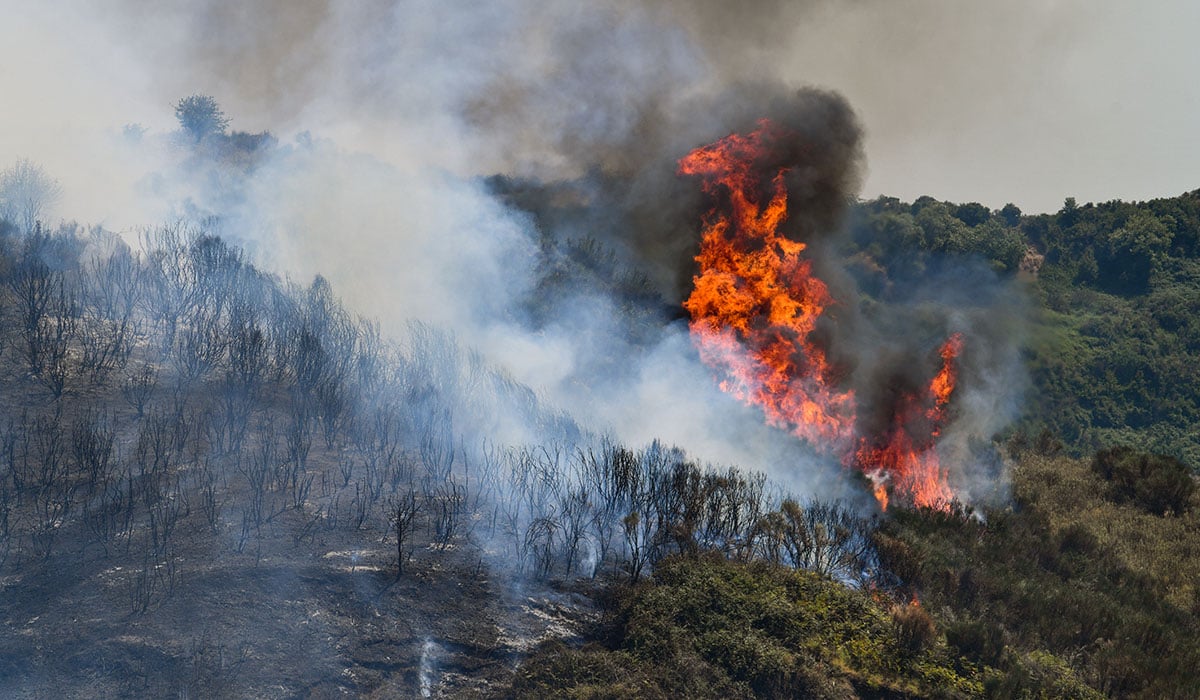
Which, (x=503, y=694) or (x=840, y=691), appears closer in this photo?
(x=503, y=694)

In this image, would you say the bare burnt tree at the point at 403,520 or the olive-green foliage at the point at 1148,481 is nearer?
the bare burnt tree at the point at 403,520

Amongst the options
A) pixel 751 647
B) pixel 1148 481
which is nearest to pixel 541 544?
pixel 751 647

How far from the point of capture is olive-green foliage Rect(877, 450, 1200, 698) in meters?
14.2

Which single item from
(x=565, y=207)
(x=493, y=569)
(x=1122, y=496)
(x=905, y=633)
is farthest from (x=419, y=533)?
(x=565, y=207)

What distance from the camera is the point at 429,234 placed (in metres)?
31.0

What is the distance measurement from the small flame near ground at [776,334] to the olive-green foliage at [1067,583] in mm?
3057

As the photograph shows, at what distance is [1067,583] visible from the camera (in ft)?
63.1

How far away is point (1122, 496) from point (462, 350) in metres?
22.5

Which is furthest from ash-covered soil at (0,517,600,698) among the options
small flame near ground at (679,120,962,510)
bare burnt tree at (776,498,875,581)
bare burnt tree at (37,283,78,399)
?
small flame near ground at (679,120,962,510)

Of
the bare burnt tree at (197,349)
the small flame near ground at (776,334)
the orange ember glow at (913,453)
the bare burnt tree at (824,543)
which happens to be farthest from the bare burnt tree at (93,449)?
the orange ember glow at (913,453)

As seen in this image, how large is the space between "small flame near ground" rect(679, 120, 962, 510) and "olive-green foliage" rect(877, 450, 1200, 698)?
306 cm

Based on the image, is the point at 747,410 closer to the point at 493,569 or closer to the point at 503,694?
the point at 493,569

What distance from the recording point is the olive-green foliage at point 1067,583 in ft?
46.5

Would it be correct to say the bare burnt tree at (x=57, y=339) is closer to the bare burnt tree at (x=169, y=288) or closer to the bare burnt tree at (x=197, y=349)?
the bare burnt tree at (x=169, y=288)
